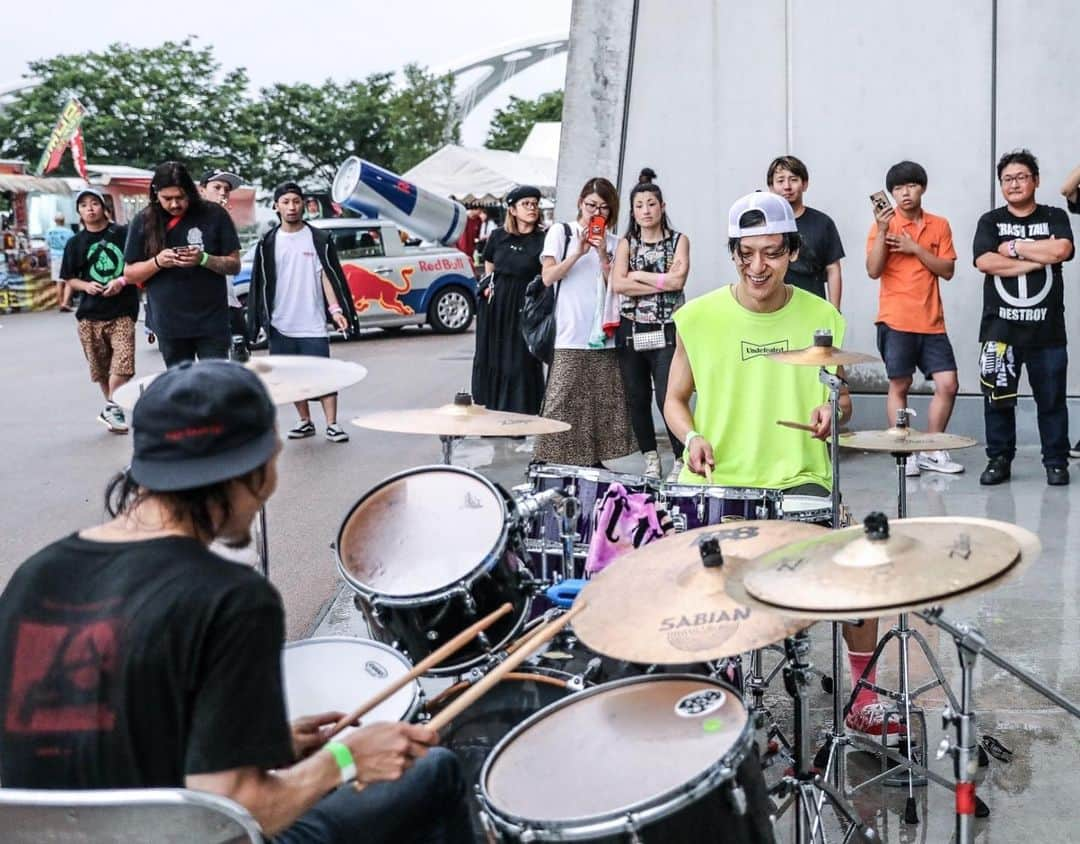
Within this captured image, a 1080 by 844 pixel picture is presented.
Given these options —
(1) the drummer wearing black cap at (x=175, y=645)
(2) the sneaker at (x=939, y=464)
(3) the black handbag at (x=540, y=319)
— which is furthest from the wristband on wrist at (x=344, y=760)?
(2) the sneaker at (x=939, y=464)

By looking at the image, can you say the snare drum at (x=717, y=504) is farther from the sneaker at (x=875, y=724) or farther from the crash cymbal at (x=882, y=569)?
the crash cymbal at (x=882, y=569)

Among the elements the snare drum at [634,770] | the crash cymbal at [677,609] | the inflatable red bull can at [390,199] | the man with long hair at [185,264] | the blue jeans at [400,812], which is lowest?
the blue jeans at [400,812]

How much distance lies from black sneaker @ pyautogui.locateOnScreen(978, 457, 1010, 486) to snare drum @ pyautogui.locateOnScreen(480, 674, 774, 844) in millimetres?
5501

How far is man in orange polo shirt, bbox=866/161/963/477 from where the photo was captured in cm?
793

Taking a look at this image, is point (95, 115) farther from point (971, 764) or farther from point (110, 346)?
point (971, 764)

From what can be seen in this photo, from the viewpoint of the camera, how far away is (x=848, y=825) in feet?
11.5

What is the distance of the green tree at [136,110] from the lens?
45906 millimetres

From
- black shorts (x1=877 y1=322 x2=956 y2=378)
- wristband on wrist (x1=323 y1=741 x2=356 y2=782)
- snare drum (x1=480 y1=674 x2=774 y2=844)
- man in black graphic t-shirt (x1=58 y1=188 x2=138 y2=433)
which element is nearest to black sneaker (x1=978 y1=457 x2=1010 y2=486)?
black shorts (x1=877 y1=322 x2=956 y2=378)

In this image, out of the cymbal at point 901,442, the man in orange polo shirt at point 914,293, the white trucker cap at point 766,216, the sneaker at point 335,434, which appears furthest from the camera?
the sneaker at point 335,434

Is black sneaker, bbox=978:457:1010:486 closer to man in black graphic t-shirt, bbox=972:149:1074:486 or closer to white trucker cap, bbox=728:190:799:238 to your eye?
man in black graphic t-shirt, bbox=972:149:1074:486

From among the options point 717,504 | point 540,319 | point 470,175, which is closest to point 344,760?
point 717,504

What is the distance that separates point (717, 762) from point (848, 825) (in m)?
1.27

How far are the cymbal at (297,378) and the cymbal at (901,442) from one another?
1.45m

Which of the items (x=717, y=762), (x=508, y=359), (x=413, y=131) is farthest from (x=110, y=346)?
(x=413, y=131)
